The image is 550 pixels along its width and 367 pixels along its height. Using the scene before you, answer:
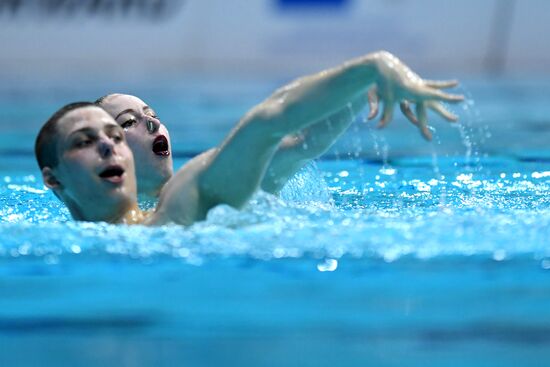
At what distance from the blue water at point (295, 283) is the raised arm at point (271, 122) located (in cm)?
7

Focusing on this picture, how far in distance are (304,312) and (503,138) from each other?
14.6 feet

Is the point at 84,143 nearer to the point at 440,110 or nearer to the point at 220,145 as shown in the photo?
the point at 220,145

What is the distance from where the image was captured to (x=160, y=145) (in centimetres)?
363

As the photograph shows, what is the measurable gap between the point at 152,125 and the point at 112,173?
52cm

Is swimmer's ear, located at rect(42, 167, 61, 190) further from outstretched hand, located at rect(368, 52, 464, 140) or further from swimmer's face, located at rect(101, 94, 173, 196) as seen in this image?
outstretched hand, located at rect(368, 52, 464, 140)

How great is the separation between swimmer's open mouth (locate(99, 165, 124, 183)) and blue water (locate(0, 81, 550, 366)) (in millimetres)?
147

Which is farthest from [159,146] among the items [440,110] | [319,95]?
[440,110]

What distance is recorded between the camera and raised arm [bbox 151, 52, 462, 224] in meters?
2.80

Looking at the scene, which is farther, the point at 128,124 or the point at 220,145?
the point at 128,124

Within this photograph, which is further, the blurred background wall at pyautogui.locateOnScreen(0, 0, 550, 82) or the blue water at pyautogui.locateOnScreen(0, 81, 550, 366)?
the blurred background wall at pyautogui.locateOnScreen(0, 0, 550, 82)

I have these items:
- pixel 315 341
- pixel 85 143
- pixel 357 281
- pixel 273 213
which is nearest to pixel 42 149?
pixel 85 143

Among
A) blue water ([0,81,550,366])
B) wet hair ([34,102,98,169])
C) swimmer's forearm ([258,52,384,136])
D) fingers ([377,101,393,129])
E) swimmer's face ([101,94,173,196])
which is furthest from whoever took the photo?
swimmer's face ([101,94,173,196])

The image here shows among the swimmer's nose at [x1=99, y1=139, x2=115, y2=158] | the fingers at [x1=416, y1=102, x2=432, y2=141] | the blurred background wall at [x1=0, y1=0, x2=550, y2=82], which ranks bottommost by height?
the blurred background wall at [x1=0, y1=0, x2=550, y2=82]

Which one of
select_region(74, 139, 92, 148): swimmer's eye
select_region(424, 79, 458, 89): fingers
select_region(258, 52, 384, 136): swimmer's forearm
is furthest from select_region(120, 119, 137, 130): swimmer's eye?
select_region(424, 79, 458, 89): fingers
